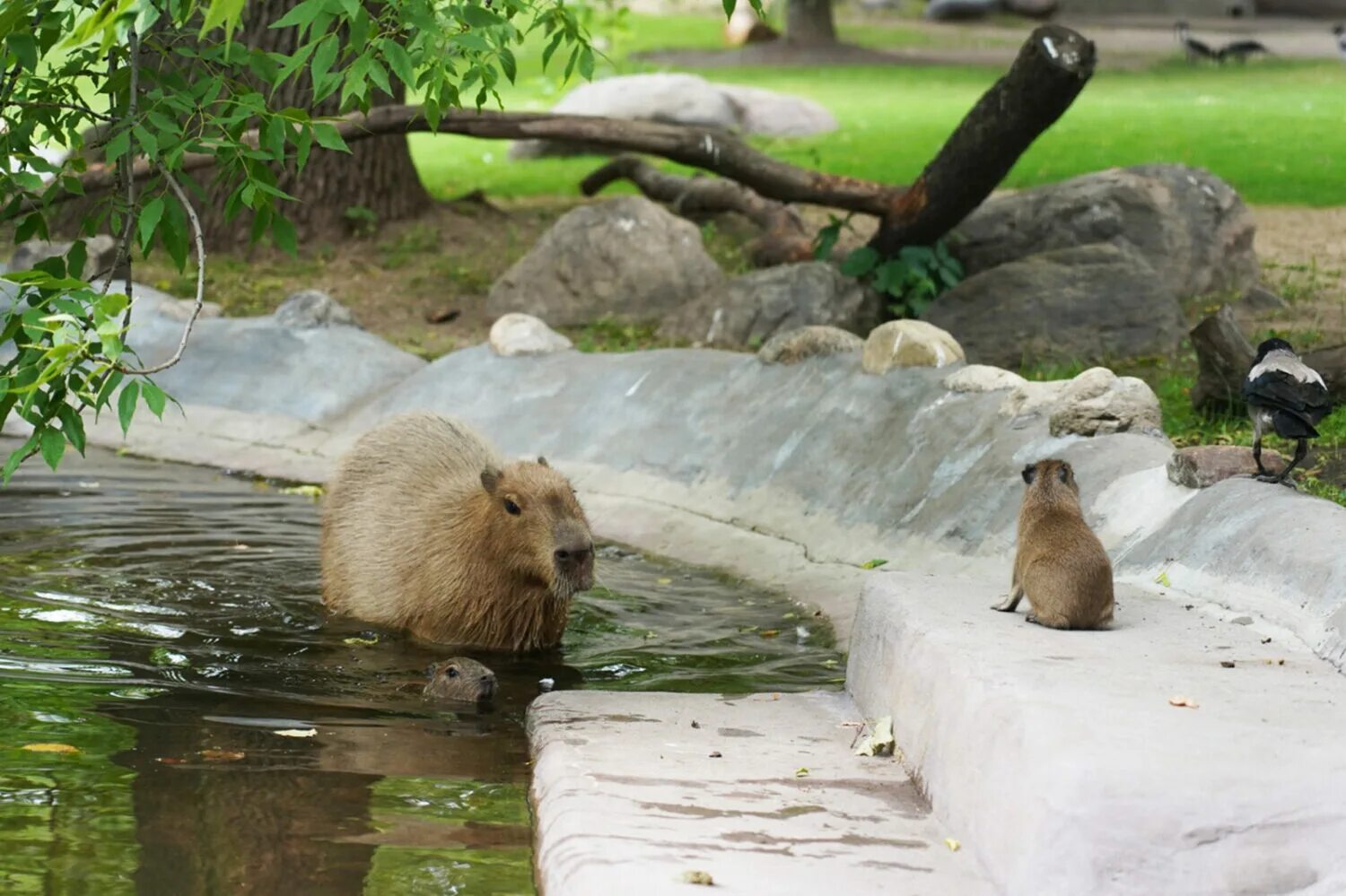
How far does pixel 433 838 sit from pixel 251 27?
10.3 m

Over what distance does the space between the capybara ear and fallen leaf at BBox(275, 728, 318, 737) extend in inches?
62.6

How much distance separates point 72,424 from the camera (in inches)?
192

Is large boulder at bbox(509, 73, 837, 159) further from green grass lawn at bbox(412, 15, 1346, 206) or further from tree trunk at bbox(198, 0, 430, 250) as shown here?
tree trunk at bbox(198, 0, 430, 250)

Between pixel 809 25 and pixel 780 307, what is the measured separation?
21898 millimetres

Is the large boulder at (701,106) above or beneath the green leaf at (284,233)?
above

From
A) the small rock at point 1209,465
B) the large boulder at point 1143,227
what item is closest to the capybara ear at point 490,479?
the small rock at point 1209,465

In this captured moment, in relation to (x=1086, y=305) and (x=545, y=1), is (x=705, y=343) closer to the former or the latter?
(x=1086, y=305)

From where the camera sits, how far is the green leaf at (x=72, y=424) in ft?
15.8

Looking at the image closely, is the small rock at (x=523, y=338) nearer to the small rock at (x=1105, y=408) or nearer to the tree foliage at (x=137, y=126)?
the small rock at (x=1105, y=408)

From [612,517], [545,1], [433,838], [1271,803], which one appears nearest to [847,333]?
[612,517]

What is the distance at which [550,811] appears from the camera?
14.9 ft

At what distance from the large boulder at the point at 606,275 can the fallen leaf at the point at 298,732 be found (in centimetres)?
708

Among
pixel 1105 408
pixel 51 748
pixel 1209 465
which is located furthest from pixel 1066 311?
pixel 51 748

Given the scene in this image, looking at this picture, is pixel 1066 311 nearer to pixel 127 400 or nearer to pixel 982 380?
pixel 982 380
